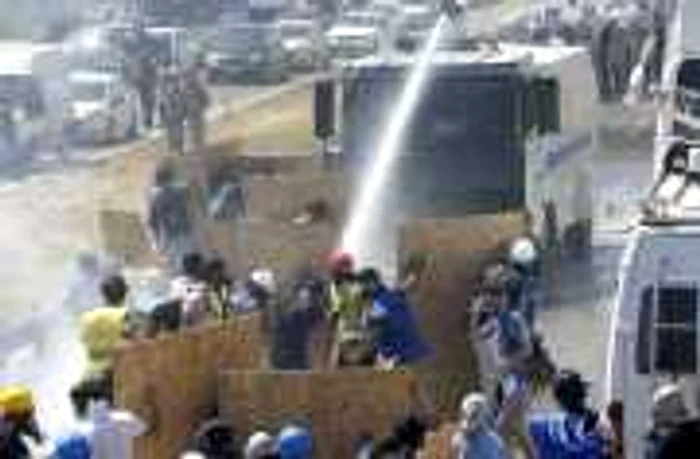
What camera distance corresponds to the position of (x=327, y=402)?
16.0 meters

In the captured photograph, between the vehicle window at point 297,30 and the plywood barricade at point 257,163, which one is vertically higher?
the plywood barricade at point 257,163

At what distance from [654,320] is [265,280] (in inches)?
257

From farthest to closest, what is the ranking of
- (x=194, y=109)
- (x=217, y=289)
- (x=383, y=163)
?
(x=194, y=109)
(x=383, y=163)
(x=217, y=289)

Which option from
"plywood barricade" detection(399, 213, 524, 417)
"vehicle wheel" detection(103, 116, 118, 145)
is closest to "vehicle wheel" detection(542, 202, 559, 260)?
"plywood barricade" detection(399, 213, 524, 417)

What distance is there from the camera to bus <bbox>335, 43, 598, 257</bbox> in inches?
1050

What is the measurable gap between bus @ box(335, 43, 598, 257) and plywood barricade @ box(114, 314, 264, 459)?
10018 mm

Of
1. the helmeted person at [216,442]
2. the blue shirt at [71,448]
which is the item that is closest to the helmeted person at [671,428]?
the helmeted person at [216,442]

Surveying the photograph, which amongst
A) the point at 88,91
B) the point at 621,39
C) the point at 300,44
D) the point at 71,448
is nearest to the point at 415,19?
the point at 300,44

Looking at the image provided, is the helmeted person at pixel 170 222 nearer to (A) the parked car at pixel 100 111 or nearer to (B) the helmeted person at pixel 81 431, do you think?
(B) the helmeted person at pixel 81 431

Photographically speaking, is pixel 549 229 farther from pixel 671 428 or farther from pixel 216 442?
pixel 671 428

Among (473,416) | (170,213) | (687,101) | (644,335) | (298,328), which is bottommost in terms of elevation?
(170,213)

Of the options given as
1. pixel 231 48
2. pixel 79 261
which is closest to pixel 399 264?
pixel 79 261

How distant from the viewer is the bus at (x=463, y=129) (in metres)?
26.7

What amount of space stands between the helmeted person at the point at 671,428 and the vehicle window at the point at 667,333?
20 centimetres
